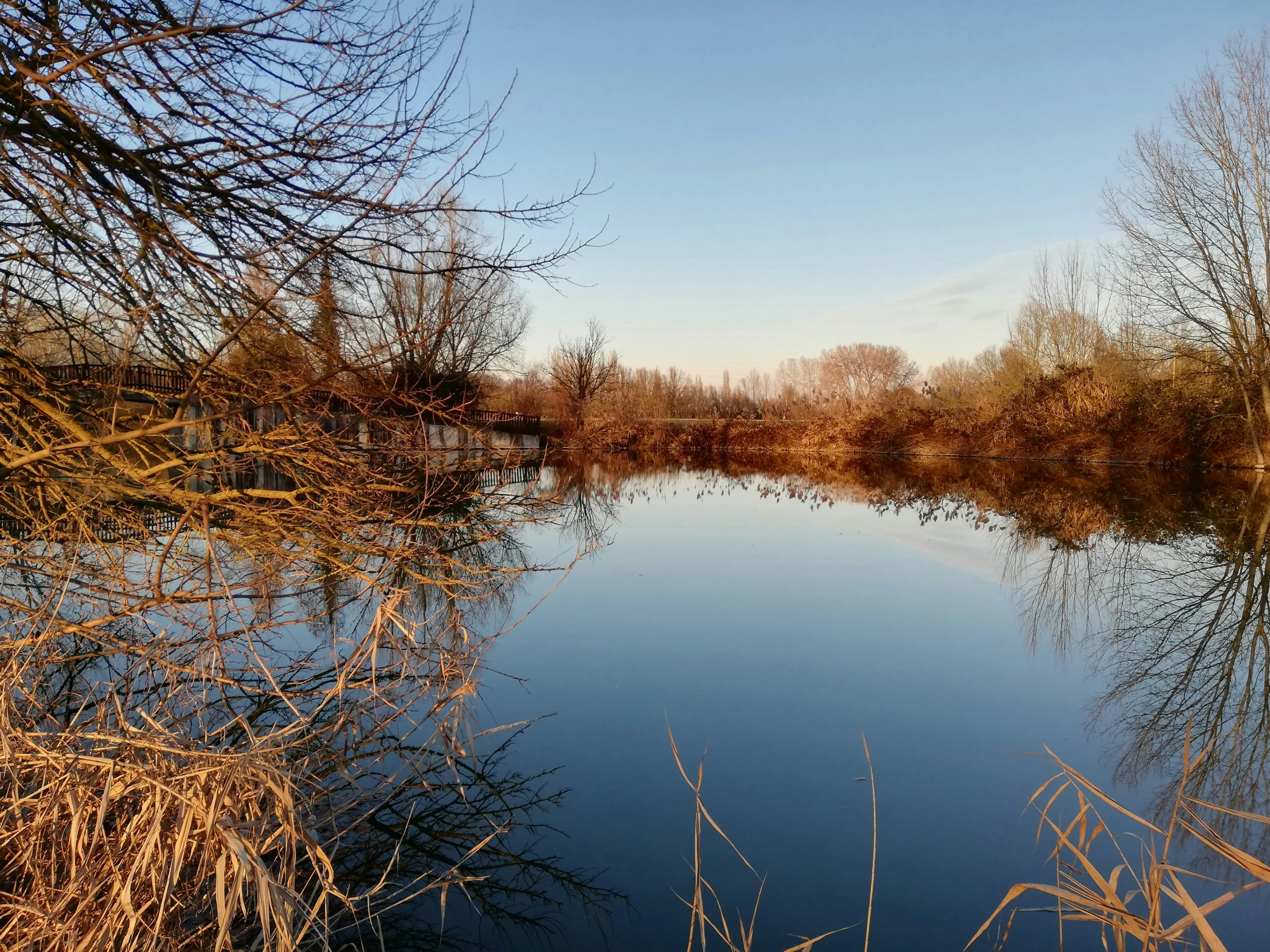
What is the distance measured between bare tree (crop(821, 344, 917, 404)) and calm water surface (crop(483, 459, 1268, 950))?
3697cm

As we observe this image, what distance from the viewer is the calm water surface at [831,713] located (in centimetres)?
283

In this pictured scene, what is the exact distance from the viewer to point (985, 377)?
32.7 metres

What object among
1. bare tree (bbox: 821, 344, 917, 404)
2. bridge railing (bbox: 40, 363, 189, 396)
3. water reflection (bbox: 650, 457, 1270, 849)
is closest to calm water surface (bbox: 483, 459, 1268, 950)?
water reflection (bbox: 650, 457, 1270, 849)

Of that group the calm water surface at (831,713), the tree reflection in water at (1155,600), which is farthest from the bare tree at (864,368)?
the calm water surface at (831,713)

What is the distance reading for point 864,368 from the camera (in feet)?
164

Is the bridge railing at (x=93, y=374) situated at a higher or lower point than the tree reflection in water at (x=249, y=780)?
higher

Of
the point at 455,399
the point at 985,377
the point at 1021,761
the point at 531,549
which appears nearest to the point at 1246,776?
the point at 1021,761

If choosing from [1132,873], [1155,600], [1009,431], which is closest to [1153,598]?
[1155,600]

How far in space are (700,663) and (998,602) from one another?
11.1ft

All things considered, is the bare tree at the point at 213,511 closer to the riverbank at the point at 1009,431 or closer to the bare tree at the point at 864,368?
the riverbank at the point at 1009,431

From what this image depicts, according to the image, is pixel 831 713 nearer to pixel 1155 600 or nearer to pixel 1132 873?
pixel 1132 873

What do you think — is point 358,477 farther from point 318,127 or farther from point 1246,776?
point 1246,776

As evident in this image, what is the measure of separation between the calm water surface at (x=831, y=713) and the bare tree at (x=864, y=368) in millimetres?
36969

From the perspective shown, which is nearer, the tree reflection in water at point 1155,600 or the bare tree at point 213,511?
the bare tree at point 213,511
